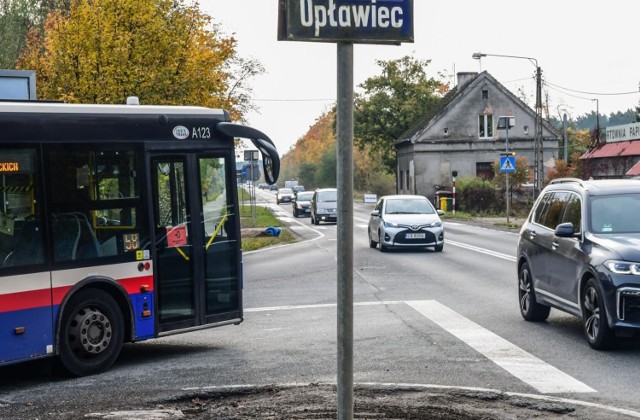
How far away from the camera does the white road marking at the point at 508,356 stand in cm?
886

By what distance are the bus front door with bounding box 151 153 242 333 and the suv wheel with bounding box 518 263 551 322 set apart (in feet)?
12.5

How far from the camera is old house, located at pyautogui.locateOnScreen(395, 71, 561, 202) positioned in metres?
77.7

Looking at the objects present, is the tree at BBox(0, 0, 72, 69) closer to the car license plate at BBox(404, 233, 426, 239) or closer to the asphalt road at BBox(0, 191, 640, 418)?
the car license plate at BBox(404, 233, 426, 239)

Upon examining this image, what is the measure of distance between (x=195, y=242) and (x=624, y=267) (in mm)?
4412

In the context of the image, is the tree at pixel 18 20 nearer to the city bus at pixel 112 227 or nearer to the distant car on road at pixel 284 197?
the city bus at pixel 112 227

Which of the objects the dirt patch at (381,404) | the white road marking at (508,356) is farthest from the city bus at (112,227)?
the white road marking at (508,356)

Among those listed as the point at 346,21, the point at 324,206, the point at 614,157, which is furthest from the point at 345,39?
the point at 614,157

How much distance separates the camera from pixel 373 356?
10.6m

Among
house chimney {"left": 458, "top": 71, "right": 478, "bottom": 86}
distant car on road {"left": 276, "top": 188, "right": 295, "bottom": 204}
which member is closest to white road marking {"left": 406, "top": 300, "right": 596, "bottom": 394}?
house chimney {"left": 458, "top": 71, "right": 478, "bottom": 86}

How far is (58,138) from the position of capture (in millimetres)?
10070

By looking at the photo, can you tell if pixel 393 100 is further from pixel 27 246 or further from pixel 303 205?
pixel 27 246

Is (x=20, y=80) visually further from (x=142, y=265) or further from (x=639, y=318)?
(x=639, y=318)

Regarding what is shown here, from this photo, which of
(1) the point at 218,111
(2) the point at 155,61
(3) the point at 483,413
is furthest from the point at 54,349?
(2) the point at 155,61

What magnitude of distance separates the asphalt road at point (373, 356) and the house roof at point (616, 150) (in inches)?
2177
